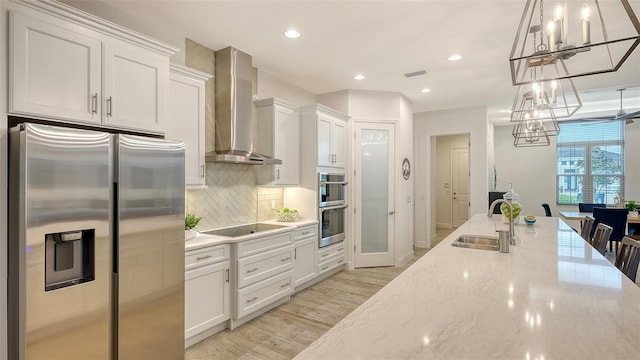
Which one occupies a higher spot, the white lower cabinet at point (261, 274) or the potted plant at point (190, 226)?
the potted plant at point (190, 226)

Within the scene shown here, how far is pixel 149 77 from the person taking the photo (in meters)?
2.39

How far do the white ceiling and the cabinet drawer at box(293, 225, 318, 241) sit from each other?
205 cm

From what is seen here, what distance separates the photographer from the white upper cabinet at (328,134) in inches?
171

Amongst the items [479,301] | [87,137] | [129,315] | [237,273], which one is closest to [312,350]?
[479,301]

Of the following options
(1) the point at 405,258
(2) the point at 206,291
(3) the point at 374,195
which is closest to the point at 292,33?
(2) the point at 206,291

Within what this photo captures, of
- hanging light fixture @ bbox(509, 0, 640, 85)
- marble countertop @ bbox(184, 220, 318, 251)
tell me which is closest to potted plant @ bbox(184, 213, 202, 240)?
marble countertop @ bbox(184, 220, 318, 251)

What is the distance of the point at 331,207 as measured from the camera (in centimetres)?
455

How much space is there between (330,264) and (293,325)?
152 cm

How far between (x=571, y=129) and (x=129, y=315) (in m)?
9.98

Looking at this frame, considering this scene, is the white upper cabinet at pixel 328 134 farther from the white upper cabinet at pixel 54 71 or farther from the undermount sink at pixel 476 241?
the white upper cabinet at pixel 54 71

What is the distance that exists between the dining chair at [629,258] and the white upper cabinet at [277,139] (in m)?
3.27

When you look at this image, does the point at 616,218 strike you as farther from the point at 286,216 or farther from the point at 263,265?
the point at 263,265

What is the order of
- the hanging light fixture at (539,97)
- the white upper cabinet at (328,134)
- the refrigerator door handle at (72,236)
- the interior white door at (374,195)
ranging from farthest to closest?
the interior white door at (374,195)
the white upper cabinet at (328,134)
the hanging light fixture at (539,97)
the refrigerator door handle at (72,236)

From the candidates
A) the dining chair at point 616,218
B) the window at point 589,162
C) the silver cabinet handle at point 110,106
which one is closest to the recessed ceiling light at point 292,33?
the silver cabinet handle at point 110,106
